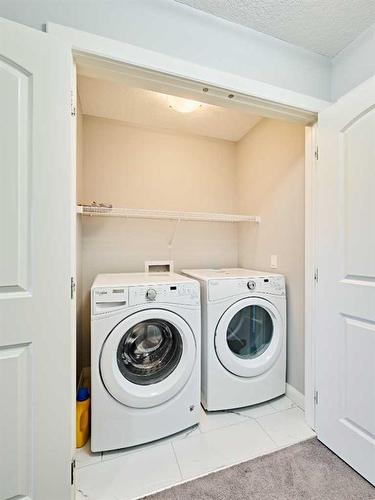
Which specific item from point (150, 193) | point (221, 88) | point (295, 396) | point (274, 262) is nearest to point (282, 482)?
point (295, 396)

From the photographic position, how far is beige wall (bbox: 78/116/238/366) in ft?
7.47

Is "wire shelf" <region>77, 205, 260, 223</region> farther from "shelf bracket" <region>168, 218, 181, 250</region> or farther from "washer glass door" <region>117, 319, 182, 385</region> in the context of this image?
"washer glass door" <region>117, 319, 182, 385</region>

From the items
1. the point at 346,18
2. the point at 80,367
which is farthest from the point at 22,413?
the point at 346,18

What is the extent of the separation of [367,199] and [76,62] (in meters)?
1.55

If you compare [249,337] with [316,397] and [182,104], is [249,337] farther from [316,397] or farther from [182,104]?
[182,104]

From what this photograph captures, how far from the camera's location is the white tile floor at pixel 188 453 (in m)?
1.23

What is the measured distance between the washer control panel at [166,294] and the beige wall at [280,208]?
85 centimetres

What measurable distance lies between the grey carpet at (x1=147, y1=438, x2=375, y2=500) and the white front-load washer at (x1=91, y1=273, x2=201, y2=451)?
357mm

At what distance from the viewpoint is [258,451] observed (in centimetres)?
142

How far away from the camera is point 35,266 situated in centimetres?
96

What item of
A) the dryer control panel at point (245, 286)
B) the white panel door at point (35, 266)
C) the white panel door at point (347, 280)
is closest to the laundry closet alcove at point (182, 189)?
the dryer control panel at point (245, 286)

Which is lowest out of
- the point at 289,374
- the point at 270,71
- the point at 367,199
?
the point at 289,374

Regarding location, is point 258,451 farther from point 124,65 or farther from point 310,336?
point 124,65

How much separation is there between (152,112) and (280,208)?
142cm
